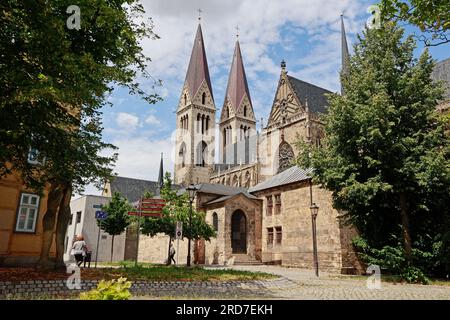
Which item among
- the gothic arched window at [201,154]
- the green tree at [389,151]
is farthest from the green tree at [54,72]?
the gothic arched window at [201,154]

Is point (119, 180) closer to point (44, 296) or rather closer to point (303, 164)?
point (303, 164)

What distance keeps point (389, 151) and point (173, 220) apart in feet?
47.4

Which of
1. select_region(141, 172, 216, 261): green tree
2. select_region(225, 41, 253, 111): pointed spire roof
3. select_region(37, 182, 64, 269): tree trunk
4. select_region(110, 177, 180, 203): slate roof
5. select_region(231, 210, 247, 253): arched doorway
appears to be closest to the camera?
select_region(37, 182, 64, 269): tree trunk

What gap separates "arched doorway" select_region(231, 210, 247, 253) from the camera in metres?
29.5

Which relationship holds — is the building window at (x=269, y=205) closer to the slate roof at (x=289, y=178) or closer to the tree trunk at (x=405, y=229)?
the slate roof at (x=289, y=178)

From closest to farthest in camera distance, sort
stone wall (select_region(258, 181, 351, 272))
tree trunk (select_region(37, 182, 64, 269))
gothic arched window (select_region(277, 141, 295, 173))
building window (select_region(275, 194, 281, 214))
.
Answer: tree trunk (select_region(37, 182, 64, 269)), stone wall (select_region(258, 181, 351, 272)), building window (select_region(275, 194, 281, 214)), gothic arched window (select_region(277, 141, 295, 173))

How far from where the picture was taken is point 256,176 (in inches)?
2074

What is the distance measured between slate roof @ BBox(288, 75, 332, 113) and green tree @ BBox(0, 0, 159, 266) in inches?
1471

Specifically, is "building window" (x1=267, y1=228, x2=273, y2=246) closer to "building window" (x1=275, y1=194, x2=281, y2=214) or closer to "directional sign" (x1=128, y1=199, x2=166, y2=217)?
"building window" (x1=275, y1=194, x2=281, y2=214)

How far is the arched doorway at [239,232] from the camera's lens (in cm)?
2947

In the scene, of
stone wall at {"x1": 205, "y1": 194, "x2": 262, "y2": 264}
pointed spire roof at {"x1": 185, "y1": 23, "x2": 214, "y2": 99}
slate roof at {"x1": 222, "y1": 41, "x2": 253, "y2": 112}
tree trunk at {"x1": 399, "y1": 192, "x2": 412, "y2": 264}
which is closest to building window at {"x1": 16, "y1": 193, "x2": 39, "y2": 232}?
stone wall at {"x1": 205, "y1": 194, "x2": 262, "y2": 264}

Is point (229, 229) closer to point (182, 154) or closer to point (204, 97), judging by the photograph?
point (182, 154)
